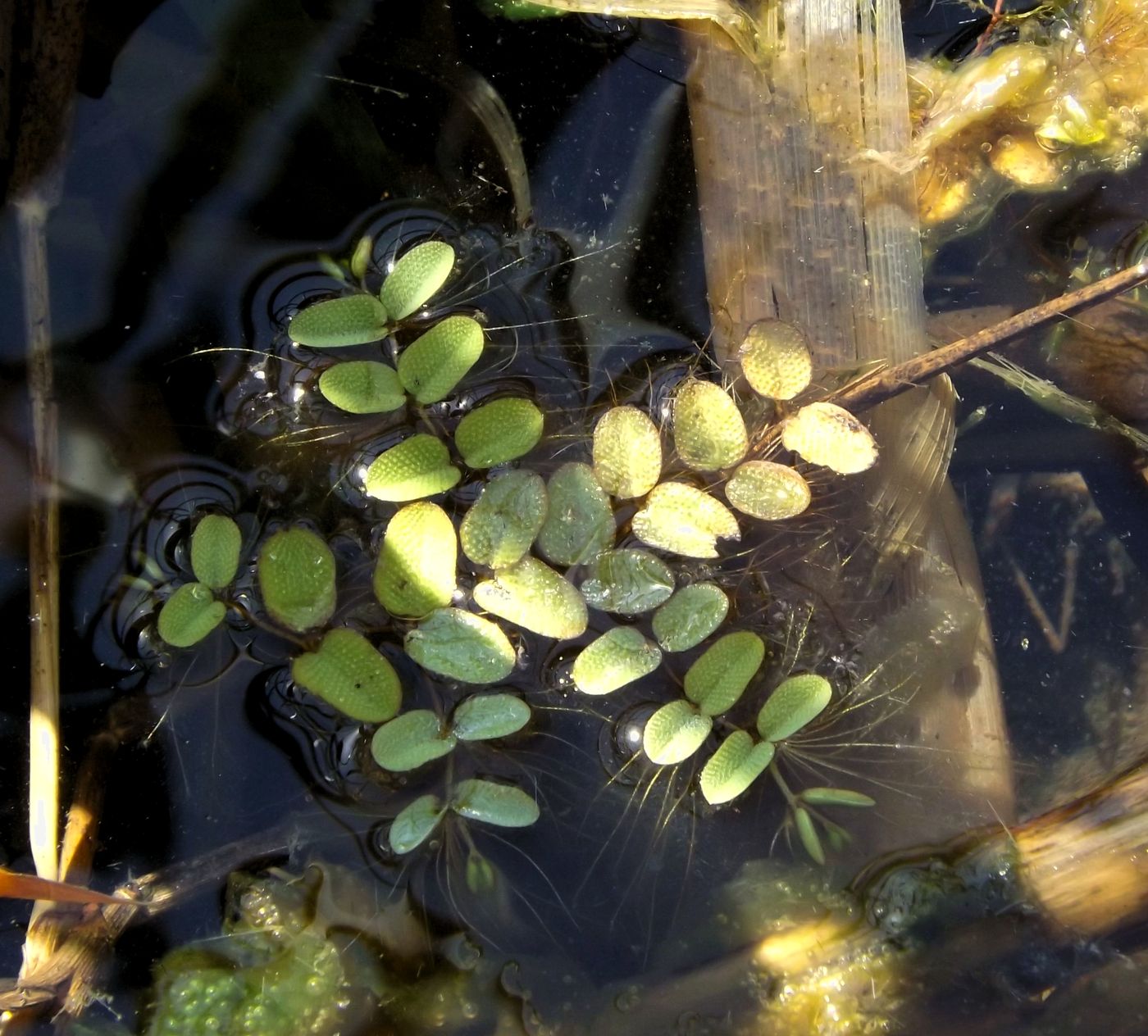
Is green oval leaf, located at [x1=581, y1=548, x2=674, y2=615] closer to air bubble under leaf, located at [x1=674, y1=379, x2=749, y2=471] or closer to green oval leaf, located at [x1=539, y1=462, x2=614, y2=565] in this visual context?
green oval leaf, located at [x1=539, y1=462, x2=614, y2=565]

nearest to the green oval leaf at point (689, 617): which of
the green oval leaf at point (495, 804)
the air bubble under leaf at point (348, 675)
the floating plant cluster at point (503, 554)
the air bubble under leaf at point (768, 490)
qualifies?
the floating plant cluster at point (503, 554)

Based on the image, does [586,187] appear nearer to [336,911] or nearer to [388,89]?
[388,89]

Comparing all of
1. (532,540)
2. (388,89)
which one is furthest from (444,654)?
(388,89)

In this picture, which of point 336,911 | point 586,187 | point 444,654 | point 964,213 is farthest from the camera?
point 964,213

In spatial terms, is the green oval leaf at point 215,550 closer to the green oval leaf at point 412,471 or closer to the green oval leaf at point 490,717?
the green oval leaf at point 412,471

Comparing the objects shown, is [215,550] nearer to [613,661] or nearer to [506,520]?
[506,520]

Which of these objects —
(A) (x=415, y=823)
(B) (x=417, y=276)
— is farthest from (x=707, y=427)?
(A) (x=415, y=823)
